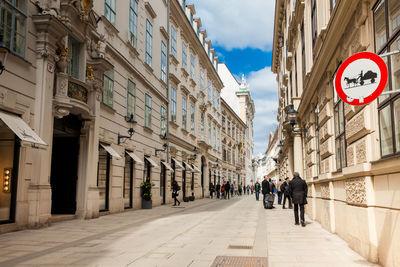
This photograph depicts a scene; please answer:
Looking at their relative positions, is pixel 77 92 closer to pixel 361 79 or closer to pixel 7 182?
pixel 7 182

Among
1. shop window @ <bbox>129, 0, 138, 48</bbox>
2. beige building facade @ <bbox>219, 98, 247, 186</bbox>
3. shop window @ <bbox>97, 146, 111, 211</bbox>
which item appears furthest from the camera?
beige building facade @ <bbox>219, 98, 247, 186</bbox>

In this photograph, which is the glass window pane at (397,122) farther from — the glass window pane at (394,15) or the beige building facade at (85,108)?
the beige building facade at (85,108)

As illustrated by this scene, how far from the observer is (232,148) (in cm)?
6044

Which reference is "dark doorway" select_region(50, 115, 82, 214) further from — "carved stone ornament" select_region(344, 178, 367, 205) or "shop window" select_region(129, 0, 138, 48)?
"carved stone ornament" select_region(344, 178, 367, 205)

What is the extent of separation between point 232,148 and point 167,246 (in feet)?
171

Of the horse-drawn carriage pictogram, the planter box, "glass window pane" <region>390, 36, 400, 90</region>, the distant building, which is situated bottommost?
the planter box

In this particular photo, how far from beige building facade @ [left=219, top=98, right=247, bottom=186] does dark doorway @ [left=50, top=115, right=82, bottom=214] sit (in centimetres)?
3483

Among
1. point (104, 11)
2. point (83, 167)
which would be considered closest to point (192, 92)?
point (104, 11)

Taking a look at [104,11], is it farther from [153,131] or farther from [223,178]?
[223,178]

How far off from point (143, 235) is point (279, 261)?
452 cm

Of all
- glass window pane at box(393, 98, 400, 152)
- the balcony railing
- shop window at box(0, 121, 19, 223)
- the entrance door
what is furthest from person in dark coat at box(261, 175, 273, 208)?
glass window pane at box(393, 98, 400, 152)

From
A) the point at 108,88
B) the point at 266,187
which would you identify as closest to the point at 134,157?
the point at 108,88

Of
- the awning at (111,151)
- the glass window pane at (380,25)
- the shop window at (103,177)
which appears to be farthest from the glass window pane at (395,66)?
the shop window at (103,177)

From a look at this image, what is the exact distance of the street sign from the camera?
14.0 feet
